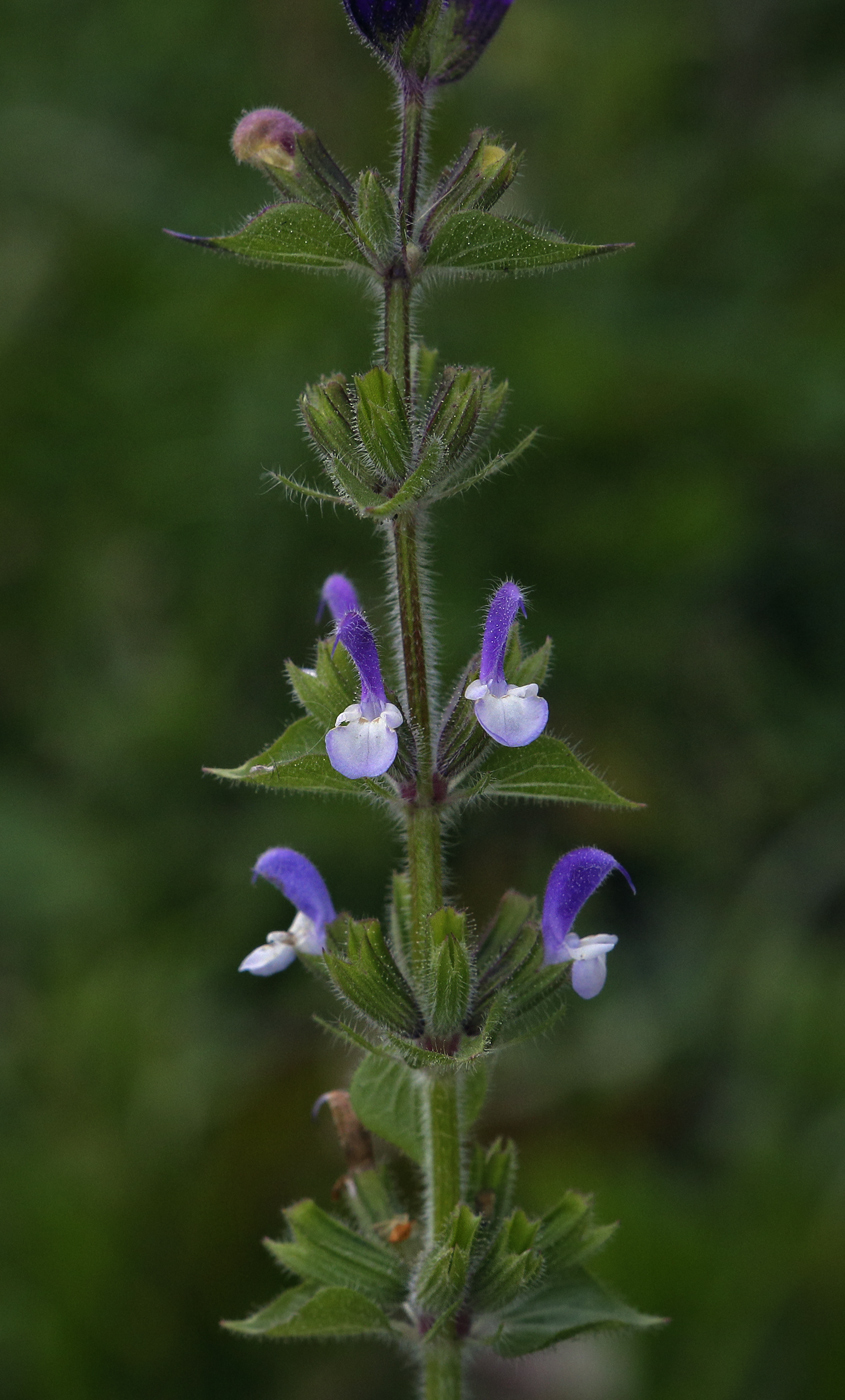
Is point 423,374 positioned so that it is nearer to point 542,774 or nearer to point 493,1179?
point 542,774

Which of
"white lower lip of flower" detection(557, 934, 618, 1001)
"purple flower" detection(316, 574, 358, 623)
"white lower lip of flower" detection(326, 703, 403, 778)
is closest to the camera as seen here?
"white lower lip of flower" detection(326, 703, 403, 778)

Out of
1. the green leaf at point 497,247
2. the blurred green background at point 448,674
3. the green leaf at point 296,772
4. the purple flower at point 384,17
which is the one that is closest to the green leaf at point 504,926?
the green leaf at point 296,772

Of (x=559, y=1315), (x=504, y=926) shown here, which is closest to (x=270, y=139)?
(x=504, y=926)

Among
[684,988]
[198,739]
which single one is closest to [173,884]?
[198,739]

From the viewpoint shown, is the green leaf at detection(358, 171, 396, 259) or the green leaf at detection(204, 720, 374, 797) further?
Result: the green leaf at detection(204, 720, 374, 797)

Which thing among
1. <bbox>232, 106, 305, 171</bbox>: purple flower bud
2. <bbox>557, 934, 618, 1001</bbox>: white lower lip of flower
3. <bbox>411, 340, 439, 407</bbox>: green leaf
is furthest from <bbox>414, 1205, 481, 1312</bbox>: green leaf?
<bbox>232, 106, 305, 171</bbox>: purple flower bud

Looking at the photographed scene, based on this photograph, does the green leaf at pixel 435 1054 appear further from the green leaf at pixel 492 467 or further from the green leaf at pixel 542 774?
the green leaf at pixel 492 467

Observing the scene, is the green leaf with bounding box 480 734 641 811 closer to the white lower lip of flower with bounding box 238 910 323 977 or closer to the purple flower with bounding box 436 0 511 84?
the white lower lip of flower with bounding box 238 910 323 977
